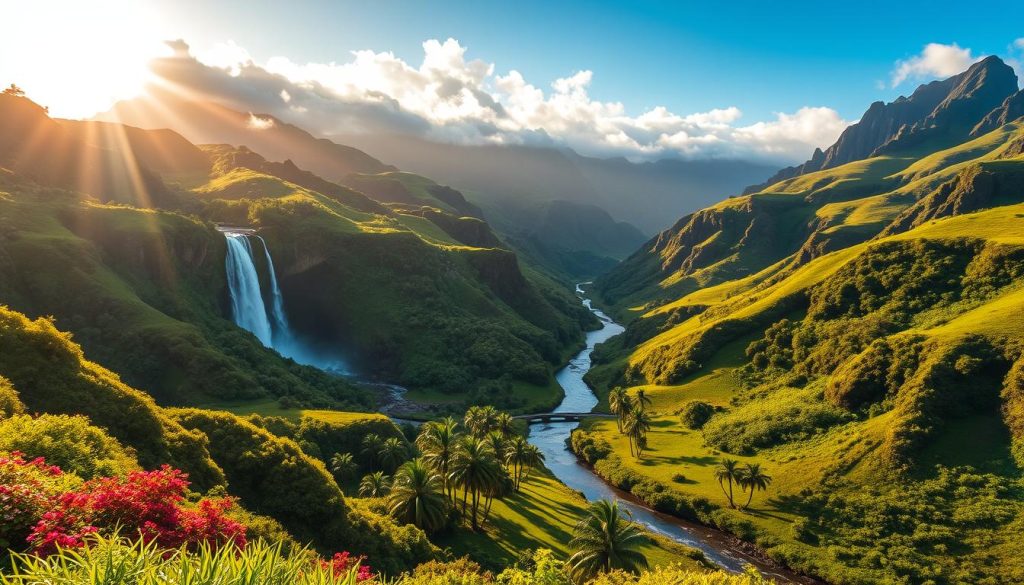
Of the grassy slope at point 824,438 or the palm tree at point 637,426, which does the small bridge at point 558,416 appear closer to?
the grassy slope at point 824,438

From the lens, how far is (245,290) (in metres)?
155

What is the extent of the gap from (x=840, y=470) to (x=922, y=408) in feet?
49.6

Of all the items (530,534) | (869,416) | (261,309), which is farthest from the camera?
(261,309)

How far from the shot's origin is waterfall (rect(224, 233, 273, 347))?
5827 inches

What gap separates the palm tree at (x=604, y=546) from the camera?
131ft

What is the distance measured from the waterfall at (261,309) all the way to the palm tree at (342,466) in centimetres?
8266

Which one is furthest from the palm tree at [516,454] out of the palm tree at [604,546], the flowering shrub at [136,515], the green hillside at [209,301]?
the flowering shrub at [136,515]

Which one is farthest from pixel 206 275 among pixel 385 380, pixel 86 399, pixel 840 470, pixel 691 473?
pixel 840 470

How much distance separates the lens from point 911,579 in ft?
189

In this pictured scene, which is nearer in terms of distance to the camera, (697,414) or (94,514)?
(94,514)

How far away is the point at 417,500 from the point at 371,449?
98.4 feet

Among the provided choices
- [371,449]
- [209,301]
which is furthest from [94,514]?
[209,301]

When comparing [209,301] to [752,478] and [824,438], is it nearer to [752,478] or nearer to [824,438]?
[752,478]

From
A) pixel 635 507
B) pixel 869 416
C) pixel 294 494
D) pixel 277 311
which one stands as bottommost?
pixel 635 507
